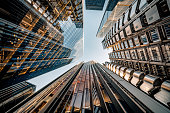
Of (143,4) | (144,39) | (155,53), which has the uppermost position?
(143,4)

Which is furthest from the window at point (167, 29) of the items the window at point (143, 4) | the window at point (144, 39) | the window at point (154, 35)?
the window at point (143, 4)

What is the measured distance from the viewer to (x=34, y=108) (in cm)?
541

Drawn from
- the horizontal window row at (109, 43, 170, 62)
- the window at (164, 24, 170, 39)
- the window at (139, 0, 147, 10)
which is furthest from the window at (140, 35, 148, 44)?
the window at (139, 0, 147, 10)

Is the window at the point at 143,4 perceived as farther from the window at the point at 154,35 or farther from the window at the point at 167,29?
the window at the point at 167,29

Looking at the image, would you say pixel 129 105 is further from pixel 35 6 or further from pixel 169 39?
pixel 35 6

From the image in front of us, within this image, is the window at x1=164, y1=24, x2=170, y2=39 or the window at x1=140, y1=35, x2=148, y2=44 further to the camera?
the window at x1=140, y1=35, x2=148, y2=44

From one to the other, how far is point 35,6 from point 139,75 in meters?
24.1

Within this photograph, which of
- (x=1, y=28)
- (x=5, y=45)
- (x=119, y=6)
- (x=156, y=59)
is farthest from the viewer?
(x=119, y=6)

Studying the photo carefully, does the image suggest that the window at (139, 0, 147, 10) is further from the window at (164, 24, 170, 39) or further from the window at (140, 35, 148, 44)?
the window at (140, 35, 148, 44)

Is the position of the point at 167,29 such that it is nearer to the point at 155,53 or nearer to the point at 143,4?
the point at 155,53

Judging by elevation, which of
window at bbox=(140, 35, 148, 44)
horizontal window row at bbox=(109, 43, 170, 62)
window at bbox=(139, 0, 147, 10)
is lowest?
horizontal window row at bbox=(109, 43, 170, 62)

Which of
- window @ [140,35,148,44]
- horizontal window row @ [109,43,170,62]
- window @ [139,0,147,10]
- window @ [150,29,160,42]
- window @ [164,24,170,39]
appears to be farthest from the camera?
window @ [140,35,148,44]

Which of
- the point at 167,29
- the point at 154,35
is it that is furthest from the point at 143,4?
the point at 167,29

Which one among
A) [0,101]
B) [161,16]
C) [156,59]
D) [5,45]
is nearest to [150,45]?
[156,59]
